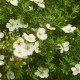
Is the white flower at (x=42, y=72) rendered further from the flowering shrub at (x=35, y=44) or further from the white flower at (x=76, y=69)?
the white flower at (x=76, y=69)

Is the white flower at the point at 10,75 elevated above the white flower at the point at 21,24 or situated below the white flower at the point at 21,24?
below

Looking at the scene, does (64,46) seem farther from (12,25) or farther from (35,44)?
(12,25)

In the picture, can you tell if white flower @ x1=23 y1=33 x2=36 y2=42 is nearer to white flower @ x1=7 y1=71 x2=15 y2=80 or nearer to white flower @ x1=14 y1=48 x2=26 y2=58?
white flower @ x1=14 y1=48 x2=26 y2=58

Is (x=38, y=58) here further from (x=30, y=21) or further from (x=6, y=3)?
(x=6, y=3)

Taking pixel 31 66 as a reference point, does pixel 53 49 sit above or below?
above

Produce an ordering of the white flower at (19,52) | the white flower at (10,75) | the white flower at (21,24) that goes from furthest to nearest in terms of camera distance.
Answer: the white flower at (21,24) → the white flower at (10,75) → the white flower at (19,52)

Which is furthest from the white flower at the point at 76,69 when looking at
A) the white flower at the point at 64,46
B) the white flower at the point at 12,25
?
the white flower at the point at 12,25

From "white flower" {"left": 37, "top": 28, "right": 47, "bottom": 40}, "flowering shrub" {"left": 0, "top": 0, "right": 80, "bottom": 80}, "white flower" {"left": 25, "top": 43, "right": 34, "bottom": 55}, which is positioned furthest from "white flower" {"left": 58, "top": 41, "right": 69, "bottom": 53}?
"white flower" {"left": 25, "top": 43, "right": 34, "bottom": 55}

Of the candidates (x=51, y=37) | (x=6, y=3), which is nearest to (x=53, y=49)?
(x=51, y=37)

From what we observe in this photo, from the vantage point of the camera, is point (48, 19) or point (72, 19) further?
point (72, 19)
